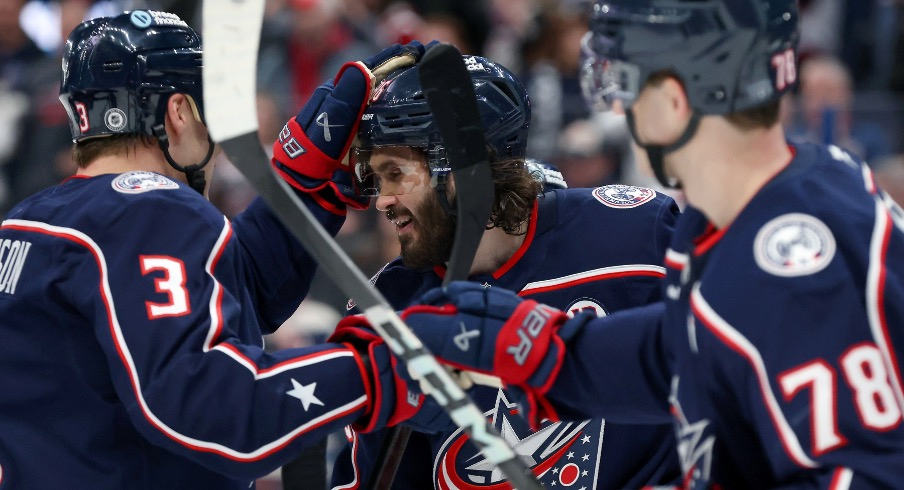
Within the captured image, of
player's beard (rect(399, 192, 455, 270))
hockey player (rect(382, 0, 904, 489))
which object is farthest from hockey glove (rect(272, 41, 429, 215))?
hockey player (rect(382, 0, 904, 489))

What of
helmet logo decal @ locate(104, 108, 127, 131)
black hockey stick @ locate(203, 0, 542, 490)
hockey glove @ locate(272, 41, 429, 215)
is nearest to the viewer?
black hockey stick @ locate(203, 0, 542, 490)

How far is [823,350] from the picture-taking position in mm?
1809

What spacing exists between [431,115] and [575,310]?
1.73 ft

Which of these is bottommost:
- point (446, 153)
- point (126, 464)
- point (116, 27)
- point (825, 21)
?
point (825, 21)

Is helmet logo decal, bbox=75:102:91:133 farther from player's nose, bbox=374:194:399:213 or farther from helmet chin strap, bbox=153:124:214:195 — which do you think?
player's nose, bbox=374:194:399:213

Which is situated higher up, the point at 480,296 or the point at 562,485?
the point at 480,296

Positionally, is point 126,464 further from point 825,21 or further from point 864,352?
point 825,21

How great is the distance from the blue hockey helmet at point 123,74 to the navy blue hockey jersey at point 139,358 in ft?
0.48

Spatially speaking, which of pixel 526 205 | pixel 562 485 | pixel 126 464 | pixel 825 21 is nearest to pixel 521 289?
pixel 526 205

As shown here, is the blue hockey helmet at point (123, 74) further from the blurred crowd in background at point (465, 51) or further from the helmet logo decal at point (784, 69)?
the blurred crowd in background at point (465, 51)

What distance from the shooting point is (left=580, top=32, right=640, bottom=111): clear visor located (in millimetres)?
2059

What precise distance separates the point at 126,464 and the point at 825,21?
573 centimetres

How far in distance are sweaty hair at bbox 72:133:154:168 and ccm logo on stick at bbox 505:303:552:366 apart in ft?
2.90

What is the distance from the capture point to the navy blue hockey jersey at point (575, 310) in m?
2.75
